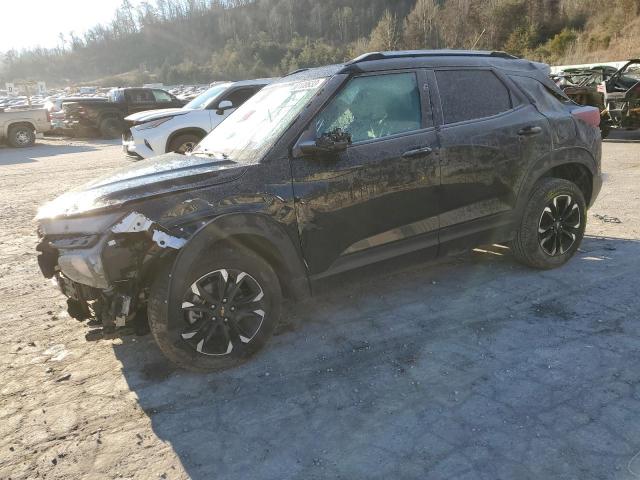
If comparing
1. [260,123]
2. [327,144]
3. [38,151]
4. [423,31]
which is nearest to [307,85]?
[260,123]

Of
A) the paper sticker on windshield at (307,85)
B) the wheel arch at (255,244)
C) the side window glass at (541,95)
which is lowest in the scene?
the wheel arch at (255,244)

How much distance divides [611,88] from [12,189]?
13009mm

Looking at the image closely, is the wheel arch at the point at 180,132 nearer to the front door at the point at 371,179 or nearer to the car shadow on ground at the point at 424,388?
the car shadow on ground at the point at 424,388

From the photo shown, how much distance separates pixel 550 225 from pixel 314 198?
7.73 ft

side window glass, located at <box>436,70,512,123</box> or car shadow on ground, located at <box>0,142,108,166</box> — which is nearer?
side window glass, located at <box>436,70,512,123</box>

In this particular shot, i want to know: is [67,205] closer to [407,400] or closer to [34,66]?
[407,400]

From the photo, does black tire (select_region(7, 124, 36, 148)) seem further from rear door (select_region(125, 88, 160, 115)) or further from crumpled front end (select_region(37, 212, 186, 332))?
crumpled front end (select_region(37, 212, 186, 332))

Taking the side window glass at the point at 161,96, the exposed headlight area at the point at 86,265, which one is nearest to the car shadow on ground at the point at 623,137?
the exposed headlight area at the point at 86,265

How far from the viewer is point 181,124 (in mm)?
10484

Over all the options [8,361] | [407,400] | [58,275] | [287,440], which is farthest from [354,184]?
[8,361]

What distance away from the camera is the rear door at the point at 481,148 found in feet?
12.9

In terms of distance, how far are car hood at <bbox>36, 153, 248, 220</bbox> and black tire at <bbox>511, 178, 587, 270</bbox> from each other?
2.55 meters

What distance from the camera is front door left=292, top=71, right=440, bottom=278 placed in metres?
3.43

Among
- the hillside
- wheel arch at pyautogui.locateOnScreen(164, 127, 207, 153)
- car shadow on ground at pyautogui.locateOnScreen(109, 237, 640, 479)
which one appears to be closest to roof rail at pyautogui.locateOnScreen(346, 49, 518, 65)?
car shadow on ground at pyautogui.locateOnScreen(109, 237, 640, 479)
